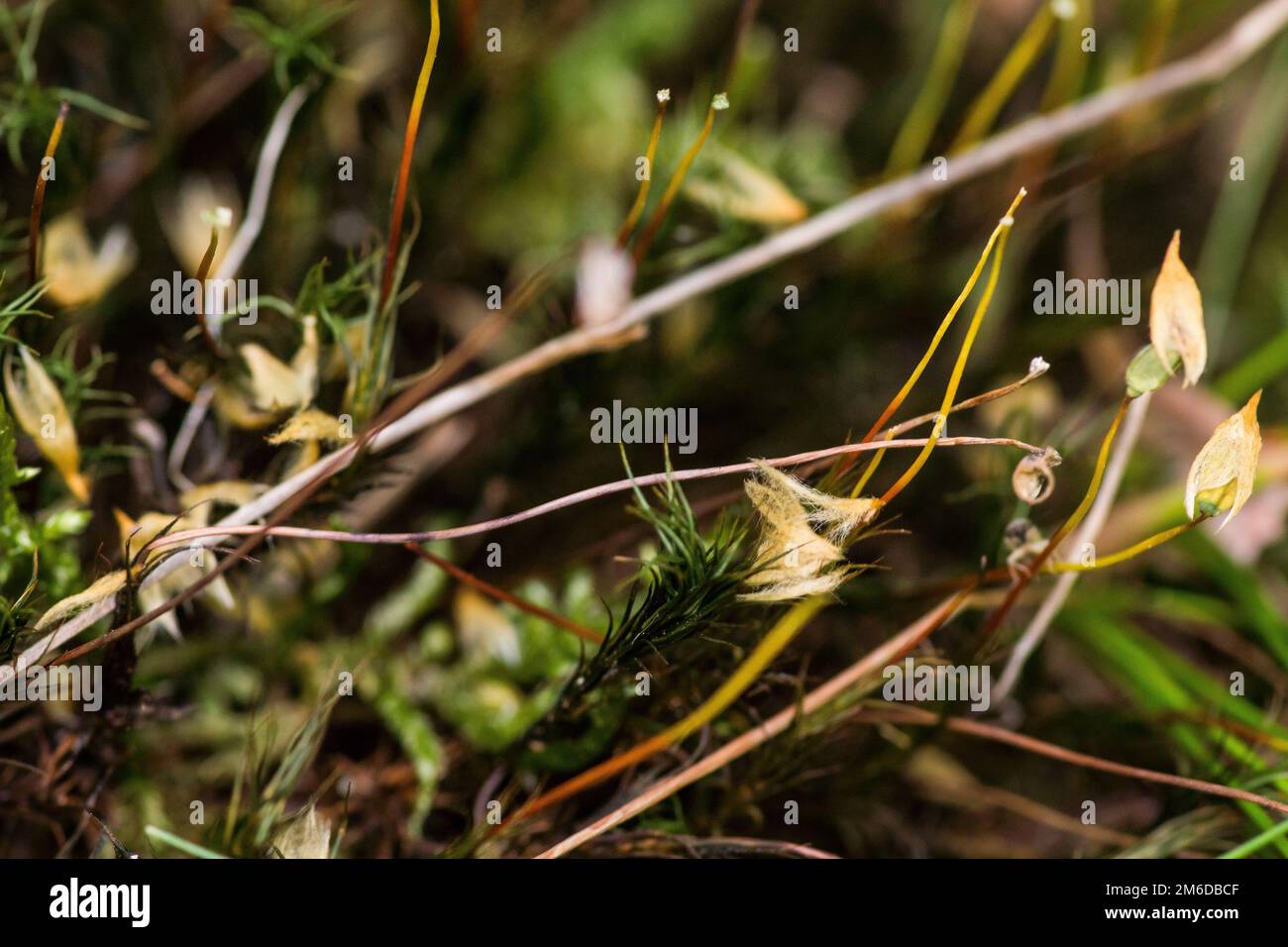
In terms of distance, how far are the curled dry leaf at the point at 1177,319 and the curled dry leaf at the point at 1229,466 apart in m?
0.04

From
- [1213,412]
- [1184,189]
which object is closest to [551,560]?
[1213,412]

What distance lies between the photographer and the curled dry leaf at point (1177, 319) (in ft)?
1.90

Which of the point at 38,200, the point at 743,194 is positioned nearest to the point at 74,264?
the point at 38,200

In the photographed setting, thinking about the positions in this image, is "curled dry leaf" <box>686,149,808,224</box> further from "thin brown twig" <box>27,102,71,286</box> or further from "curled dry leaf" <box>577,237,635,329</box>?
"thin brown twig" <box>27,102,71,286</box>

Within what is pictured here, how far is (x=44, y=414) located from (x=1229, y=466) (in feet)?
2.61

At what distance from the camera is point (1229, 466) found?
1.93 ft

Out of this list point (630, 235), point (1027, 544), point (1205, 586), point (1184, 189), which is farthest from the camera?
point (1184, 189)

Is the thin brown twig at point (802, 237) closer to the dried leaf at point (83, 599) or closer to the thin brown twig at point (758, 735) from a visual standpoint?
the dried leaf at point (83, 599)

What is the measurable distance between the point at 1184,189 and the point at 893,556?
0.65 meters

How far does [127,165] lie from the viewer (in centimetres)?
93

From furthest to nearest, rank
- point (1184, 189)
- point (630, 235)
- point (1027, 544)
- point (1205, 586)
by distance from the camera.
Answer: point (1184, 189) < point (1205, 586) < point (630, 235) < point (1027, 544)

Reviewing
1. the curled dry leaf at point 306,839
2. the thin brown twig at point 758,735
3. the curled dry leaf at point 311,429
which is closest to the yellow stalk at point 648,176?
the curled dry leaf at point 311,429
